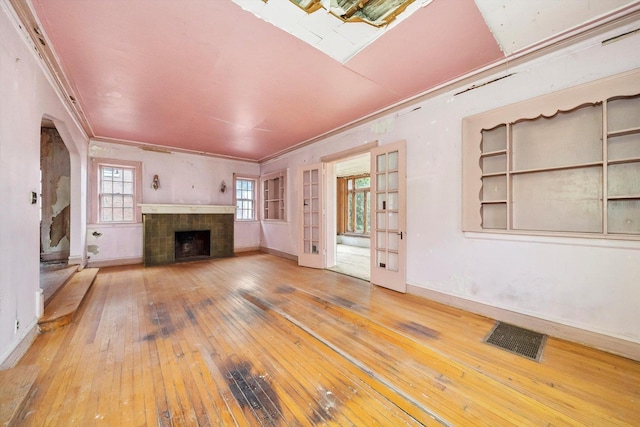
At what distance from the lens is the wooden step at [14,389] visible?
1382mm

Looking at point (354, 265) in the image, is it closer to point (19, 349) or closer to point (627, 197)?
point (627, 197)

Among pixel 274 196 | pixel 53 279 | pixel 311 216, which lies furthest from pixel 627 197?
pixel 53 279

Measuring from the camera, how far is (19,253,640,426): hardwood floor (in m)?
1.47

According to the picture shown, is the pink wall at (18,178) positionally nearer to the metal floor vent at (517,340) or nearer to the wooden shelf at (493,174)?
the metal floor vent at (517,340)

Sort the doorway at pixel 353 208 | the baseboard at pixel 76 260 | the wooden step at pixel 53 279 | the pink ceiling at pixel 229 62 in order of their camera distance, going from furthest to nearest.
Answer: the doorway at pixel 353 208
the baseboard at pixel 76 260
the wooden step at pixel 53 279
the pink ceiling at pixel 229 62

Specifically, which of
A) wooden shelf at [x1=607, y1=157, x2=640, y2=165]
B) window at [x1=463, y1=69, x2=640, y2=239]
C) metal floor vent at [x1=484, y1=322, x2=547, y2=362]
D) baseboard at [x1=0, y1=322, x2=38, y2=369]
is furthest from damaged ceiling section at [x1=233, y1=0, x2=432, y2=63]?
baseboard at [x1=0, y1=322, x2=38, y2=369]

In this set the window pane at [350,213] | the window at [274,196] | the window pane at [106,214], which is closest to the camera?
the window pane at [106,214]

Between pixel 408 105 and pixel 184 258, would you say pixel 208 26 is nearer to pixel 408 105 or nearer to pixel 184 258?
pixel 408 105

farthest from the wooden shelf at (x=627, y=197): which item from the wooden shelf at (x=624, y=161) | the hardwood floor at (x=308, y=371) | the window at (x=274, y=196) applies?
the window at (x=274, y=196)

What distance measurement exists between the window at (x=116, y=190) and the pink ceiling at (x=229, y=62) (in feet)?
4.94

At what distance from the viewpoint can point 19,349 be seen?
201 cm

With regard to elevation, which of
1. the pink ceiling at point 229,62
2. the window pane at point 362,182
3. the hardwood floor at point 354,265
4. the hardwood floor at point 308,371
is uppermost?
the pink ceiling at point 229,62

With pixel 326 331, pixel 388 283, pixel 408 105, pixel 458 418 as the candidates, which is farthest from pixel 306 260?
pixel 458 418

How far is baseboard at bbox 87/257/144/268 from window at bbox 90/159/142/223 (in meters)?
0.87
